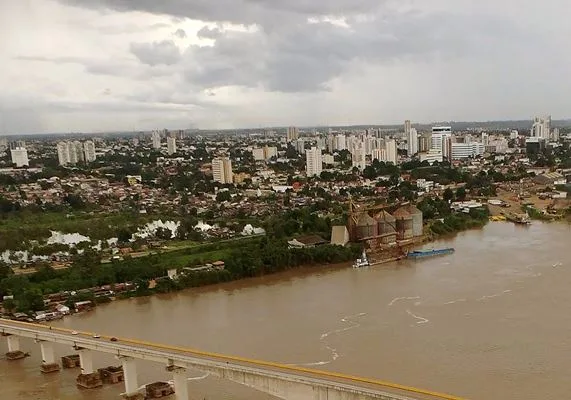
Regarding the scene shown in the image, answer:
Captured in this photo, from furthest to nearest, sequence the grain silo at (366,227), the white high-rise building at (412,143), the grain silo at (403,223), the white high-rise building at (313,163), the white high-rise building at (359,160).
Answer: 1. the white high-rise building at (412,143)
2. the white high-rise building at (359,160)
3. the white high-rise building at (313,163)
4. the grain silo at (403,223)
5. the grain silo at (366,227)

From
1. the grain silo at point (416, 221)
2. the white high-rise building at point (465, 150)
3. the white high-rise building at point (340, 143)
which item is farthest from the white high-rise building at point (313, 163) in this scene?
the white high-rise building at point (340, 143)

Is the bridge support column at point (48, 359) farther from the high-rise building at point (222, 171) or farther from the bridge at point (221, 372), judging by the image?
the high-rise building at point (222, 171)

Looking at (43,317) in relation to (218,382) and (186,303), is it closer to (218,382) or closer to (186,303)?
(186,303)

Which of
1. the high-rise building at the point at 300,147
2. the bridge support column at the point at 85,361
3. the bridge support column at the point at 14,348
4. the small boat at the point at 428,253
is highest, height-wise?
the high-rise building at the point at 300,147

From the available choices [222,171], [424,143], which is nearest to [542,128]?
[424,143]

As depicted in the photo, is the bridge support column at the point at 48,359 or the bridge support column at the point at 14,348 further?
the bridge support column at the point at 14,348

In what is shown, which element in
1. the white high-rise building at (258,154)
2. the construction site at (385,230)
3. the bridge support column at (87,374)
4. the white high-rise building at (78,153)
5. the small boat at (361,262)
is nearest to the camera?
the bridge support column at (87,374)

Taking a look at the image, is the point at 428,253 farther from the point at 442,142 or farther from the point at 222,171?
the point at 442,142

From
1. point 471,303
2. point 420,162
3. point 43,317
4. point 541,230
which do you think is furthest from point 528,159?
point 43,317
